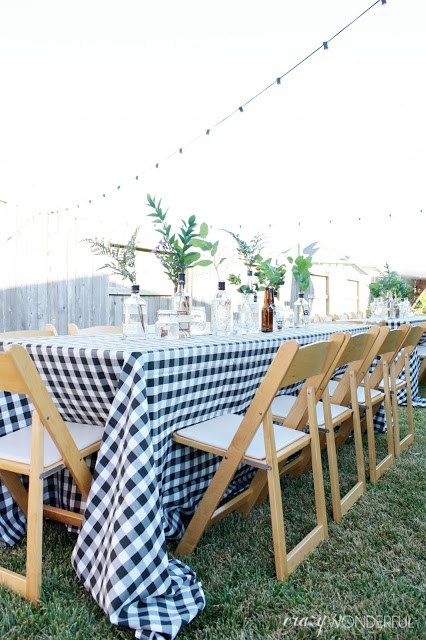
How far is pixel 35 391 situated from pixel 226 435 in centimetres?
71

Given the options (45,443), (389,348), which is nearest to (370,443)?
(389,348)

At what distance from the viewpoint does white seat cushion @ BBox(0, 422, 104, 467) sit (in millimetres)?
1476

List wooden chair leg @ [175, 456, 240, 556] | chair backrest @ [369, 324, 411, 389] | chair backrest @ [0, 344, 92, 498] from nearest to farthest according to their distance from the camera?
chair backrest @ [0, 344, 92, 498], wooden chair leg @ [175, 456, 240, 556], chair backrest @ [369, 324, 411, 389]

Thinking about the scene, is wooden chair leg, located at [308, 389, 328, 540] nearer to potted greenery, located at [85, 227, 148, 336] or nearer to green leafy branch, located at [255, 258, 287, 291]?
potted greenery, located at [85, 227, 148, 336]

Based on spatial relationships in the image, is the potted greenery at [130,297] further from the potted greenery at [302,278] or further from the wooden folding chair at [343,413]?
the potted greenery at [302,278]

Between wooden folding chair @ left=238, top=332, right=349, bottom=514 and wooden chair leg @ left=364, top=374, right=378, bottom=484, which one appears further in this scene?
wooden chair leg @ left=364, top=374, right=378, bottom=484

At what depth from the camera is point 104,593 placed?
1351mm

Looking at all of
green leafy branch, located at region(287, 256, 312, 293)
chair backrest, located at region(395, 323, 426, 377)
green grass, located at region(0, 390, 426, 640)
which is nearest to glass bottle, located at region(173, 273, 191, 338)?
green grass, located at region(0, 390, 426, 640)

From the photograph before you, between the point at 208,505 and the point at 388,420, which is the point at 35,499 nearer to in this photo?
the point at 208,505

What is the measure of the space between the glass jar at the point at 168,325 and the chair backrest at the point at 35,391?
0.72m

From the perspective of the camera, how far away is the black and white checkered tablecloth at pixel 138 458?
1347 millimetres

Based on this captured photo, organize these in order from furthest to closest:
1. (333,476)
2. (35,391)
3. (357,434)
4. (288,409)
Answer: (357,434) → (288,409) → (333,476) → (35,391)

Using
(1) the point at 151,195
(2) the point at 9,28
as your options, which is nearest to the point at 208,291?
(2) the point at 9,28

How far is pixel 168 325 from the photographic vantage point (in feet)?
6.81
